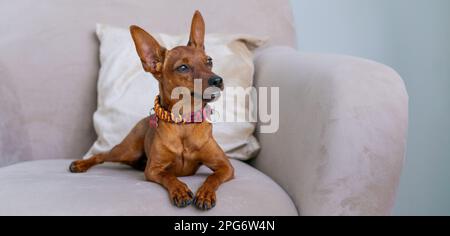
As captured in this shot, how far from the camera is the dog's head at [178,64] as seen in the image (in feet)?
4.01

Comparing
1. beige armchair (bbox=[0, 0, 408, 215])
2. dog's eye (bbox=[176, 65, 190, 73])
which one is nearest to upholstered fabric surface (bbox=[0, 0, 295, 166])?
beige armchair (bbox=[0, 0, 408, 215])

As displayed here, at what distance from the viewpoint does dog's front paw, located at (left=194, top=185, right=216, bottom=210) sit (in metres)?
1.03

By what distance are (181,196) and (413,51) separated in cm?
133

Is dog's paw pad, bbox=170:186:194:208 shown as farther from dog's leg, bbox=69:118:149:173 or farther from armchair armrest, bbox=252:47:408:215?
dog's leg, bbox=69:118:149:173

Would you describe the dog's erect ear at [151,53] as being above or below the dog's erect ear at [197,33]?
below

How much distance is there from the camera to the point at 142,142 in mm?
1472

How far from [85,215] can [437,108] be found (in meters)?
1.44

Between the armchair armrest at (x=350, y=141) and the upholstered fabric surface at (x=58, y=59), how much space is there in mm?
796

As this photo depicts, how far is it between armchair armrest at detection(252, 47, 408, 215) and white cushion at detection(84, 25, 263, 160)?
0.39m

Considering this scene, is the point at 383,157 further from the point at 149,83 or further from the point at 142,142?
the point at 149,83

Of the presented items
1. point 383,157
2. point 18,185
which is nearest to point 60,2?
point 18,185

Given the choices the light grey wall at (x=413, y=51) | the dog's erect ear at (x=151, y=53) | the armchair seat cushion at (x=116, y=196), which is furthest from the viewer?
the light grey wall at (x=413, y=51)

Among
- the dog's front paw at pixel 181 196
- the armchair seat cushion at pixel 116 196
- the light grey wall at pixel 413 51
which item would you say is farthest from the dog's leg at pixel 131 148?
the light grey wall at pixel 413 51

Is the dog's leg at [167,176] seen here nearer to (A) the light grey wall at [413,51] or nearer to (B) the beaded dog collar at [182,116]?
(B) the beaded dog collar at [182,116]
